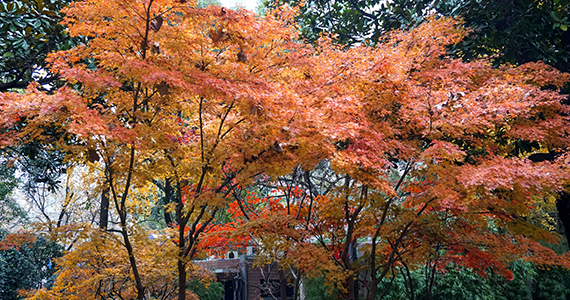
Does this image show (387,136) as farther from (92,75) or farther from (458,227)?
(92,75)

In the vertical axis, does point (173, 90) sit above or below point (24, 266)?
above

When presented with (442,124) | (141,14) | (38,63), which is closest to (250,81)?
(141,14)

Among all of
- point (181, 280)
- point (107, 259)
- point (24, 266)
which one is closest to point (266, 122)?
point (181, 280)

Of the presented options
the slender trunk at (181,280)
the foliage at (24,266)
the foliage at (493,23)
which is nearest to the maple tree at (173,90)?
the slender trunk at (181,280)

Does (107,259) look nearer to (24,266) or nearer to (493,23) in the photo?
(24,266)

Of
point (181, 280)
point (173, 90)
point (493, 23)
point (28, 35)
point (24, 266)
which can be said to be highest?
point (493, 23)

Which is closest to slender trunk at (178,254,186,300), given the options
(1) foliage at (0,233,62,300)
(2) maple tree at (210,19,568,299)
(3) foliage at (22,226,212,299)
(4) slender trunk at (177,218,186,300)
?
(4) slender trunk at (177,218,186,300)

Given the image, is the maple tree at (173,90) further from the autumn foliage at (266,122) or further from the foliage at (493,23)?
the foliage at (493,23)

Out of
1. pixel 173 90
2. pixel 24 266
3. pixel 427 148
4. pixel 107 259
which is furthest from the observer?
pixel 24 266

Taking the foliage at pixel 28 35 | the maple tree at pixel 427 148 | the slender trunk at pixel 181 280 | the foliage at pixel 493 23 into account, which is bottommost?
the slender trunk at pixel 181 280

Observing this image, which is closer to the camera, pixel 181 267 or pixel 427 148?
pixel 181 267

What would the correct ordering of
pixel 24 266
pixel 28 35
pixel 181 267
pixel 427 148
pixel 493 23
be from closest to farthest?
pixel 181 267 → pixel 427 148 → pixel 28 35 → pixel 493 23 → pixel 24 266

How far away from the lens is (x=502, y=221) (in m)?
6.36

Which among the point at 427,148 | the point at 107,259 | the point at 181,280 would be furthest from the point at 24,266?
the point at 427,148
